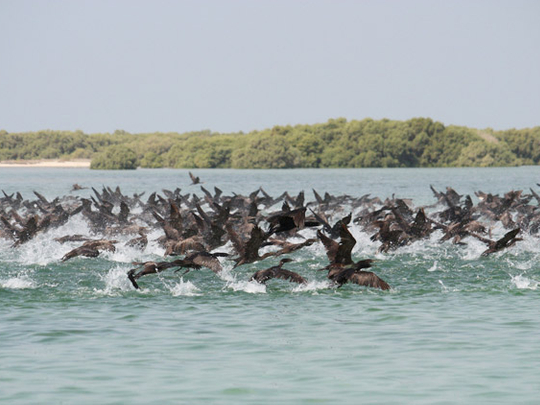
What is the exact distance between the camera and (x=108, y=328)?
16703 millimetres

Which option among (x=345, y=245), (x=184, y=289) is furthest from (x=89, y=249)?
(x=345, y=245)

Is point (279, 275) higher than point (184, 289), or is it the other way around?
point (279, 275)

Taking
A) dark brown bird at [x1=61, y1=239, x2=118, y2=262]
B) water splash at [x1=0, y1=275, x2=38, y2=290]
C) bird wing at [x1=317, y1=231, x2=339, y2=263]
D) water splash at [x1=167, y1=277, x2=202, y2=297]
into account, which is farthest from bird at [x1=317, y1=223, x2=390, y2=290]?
water splash at [x1=0, y1=275, x2=38, y2=290]

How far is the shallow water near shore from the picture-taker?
12766 millimetres

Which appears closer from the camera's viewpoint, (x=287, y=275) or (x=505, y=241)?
(x=287, y=275)

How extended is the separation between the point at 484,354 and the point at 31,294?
33.2 feet

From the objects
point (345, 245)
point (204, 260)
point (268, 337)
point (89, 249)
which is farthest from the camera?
point (89, 249)

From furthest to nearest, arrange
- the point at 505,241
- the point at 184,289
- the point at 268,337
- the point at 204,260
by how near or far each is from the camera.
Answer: the point at 505,241 → the point at 184,289 → the point at 204,260 → the point at 268,337

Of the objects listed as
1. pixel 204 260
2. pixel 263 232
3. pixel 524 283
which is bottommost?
pixel 524 283

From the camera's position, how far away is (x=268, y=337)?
635 inches

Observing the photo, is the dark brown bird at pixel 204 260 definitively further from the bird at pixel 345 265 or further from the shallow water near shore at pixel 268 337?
the bird at pixel 345 265

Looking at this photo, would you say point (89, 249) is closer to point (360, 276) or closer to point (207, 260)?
point (207, 260)

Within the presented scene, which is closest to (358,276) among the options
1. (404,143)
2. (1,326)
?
(1,326)

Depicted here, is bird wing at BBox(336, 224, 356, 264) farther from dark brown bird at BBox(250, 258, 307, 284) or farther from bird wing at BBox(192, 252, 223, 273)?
bird wing at BBox(192, 252, 223, 273)
